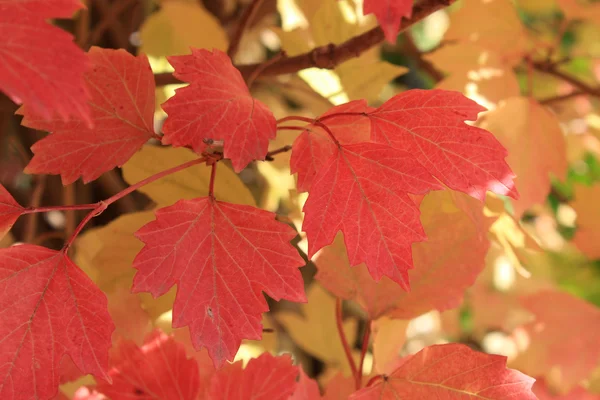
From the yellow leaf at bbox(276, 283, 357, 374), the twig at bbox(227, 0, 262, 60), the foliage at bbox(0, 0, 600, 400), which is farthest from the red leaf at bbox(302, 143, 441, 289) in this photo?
the yellow leaf at bbox(276, 283, 357, 374)

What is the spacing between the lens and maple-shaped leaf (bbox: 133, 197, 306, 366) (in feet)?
1.40

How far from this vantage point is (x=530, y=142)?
0.76 metres

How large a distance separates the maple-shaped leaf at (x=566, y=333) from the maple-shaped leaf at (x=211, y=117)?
0.65m

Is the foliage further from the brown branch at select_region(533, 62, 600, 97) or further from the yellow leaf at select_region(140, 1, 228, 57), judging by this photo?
the yellow leaf at select_region(140, 1, 228, 57)

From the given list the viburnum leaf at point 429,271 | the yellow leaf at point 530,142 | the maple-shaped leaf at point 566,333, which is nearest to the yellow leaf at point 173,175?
the viburnum leaf at point 429,271

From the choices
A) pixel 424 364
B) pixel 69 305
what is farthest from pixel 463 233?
pixel 69 305

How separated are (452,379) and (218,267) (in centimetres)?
20

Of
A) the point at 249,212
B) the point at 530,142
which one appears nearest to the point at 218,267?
the point at 249,212

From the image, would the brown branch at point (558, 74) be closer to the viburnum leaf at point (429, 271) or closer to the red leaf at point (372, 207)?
the viburnum leaf at point (429, 271)

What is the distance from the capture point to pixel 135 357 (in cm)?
53

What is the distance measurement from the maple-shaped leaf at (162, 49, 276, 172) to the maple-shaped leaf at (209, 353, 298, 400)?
0.20 m

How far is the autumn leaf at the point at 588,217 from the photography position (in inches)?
35.9

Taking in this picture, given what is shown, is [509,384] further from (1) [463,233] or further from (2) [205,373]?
(2) [205,373]

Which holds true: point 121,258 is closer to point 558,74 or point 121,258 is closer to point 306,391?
point 306,391
